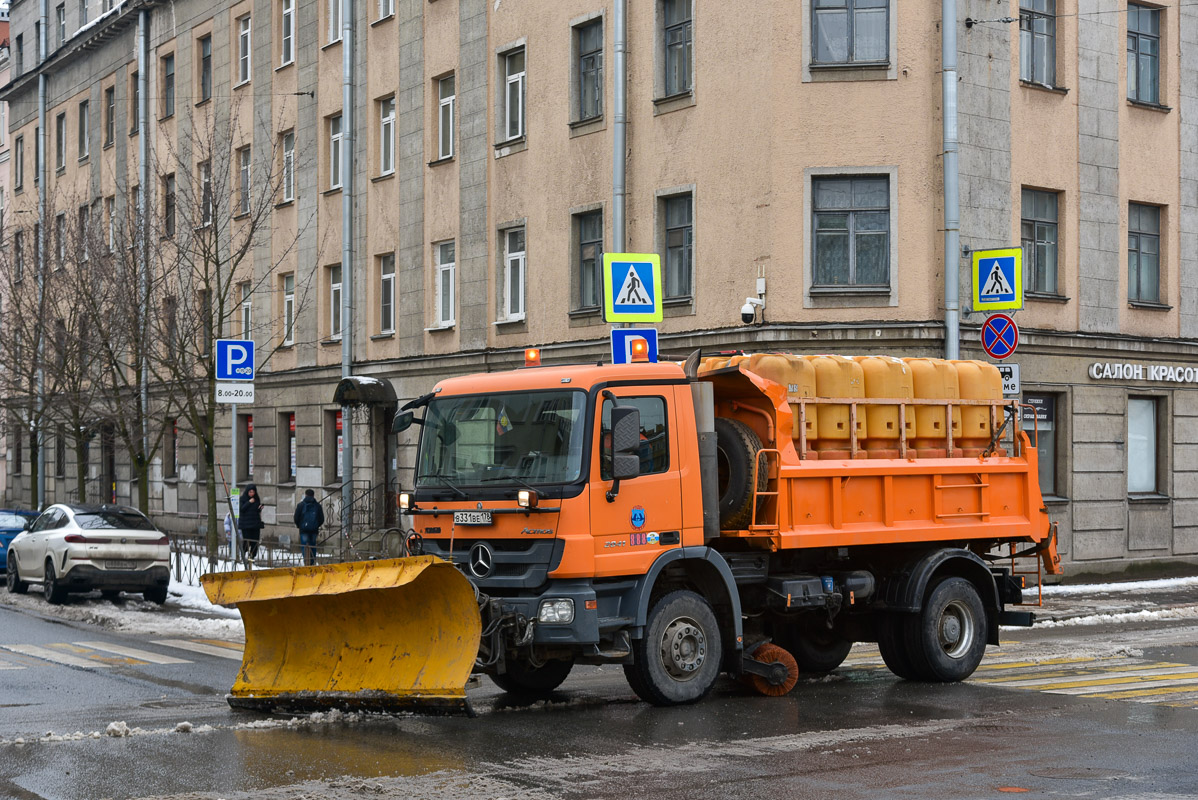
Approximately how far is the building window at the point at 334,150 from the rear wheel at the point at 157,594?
13.5 meters

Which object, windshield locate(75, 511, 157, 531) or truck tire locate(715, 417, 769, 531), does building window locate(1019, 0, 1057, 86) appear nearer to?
truck tire locate(715, 417, 769, 531)

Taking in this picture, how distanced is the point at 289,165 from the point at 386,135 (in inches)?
173

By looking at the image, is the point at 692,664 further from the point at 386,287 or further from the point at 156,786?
the point at 386,287

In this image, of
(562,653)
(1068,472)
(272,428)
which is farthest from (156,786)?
(272,428)

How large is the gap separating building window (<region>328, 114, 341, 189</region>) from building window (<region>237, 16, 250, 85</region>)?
4753 millimetres

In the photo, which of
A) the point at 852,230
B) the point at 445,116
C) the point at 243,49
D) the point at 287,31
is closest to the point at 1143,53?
the point at 852,230

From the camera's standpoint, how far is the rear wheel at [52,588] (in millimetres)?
22781

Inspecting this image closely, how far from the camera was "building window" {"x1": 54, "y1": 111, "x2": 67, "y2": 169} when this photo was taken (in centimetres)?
4897

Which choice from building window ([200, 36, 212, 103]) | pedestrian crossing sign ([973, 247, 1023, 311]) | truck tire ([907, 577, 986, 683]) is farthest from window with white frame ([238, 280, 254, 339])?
truck tire ([907, 577, 986, 683])

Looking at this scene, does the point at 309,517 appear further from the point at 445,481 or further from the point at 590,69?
the point at 445,481

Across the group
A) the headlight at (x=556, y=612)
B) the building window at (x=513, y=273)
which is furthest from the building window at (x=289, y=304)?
the headlight at (x=556, y=612)

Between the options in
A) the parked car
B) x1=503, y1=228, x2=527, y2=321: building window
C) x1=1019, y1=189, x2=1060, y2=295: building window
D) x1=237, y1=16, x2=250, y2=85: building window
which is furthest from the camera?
x1=237, y1=16, x2=250, y2=85: building window

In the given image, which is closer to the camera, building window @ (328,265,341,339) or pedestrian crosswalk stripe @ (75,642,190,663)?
pedestrian crosswalk stripe @ (75,642,190,663)

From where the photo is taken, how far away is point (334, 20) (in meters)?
34.2
